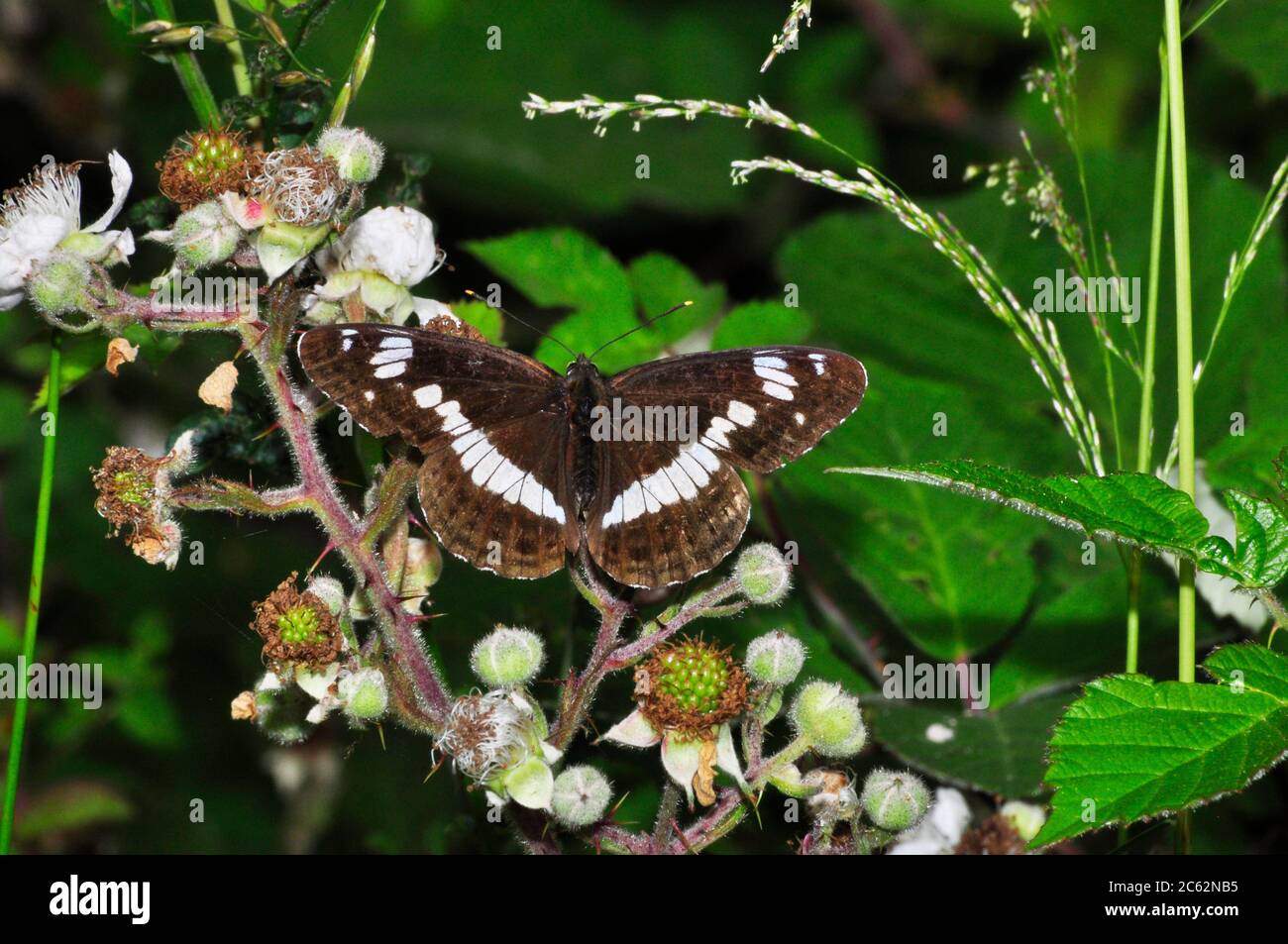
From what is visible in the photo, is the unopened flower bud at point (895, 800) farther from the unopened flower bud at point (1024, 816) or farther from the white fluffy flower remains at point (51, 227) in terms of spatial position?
the white fluffy flower remains at point (51, 227)

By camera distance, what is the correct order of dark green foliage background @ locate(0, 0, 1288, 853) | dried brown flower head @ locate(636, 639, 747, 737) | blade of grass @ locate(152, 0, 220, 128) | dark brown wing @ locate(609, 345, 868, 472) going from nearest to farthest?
dried brown flower head @ locate(636, 639, 747, 737) < blade of grass @ locate(152, 0, 220, 128) < dark brown wing @ locate(609, 345, 868, 472) < dark green foliage background @ locate(0, 0, 1288, 853)

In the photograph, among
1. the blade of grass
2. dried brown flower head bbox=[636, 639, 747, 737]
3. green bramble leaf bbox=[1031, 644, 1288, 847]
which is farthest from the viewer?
the blade of grass

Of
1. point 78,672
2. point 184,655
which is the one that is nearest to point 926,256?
point 78,672

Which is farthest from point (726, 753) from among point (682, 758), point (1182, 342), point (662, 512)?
point (1182, 342)

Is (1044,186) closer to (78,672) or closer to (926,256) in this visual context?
(926,256)

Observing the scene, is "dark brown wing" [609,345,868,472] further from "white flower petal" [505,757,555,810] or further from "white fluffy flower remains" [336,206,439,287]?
"white flower petal" [505,757,555,810]

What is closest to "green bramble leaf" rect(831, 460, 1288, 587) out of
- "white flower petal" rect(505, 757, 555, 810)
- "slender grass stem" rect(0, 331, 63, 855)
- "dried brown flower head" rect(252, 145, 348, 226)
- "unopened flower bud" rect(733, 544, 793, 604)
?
"unopened flower bud" rect(733, 544, 793, 604)
